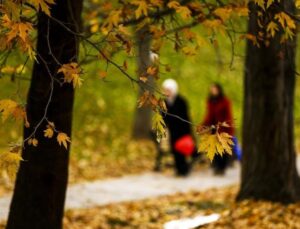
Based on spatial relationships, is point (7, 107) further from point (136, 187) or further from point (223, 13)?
point (136, 187)

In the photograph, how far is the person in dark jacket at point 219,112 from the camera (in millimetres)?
13375

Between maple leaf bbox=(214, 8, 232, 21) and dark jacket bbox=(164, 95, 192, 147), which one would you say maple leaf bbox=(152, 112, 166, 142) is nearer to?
maple leaf bbox=(214, 8, 232, 21)

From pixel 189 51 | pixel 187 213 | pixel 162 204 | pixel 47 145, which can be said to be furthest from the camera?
pixel 162 204

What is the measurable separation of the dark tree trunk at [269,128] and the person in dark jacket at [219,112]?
385 cm

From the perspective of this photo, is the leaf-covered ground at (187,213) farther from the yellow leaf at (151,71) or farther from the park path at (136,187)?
the yellow leaf at (151,71)

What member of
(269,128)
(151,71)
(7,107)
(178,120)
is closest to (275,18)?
(151,71)

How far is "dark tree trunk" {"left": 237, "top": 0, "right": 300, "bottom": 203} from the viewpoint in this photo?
29.6 feet

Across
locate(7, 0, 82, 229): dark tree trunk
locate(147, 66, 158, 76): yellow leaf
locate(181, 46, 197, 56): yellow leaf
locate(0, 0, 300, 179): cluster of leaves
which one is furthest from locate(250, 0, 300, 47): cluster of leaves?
locate(7, 0, 82, 229): dark tree trunk

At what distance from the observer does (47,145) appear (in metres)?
6.59

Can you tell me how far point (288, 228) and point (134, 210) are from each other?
2759 millimetres

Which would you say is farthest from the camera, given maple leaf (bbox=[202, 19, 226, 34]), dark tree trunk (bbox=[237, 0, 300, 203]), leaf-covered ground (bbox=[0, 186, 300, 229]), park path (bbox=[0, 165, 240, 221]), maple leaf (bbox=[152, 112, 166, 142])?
park path (bbox=[0, 165, 240, 221])

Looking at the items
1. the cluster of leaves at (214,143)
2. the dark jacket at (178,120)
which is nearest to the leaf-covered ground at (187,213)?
the dark jacket at (178,120)

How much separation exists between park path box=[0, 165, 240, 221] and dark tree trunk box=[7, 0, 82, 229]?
2.86 m

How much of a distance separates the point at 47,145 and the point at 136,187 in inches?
236
